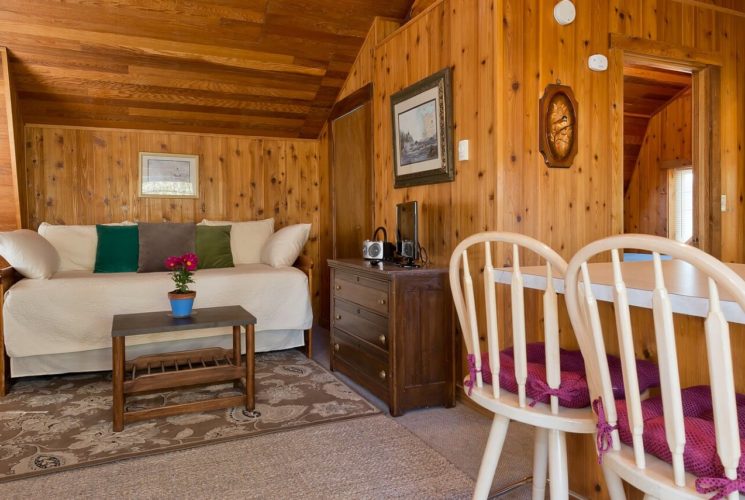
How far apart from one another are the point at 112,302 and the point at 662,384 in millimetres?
3261

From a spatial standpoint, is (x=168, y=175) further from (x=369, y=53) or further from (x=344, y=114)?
(x=369, y=53)

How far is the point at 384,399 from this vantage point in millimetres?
2750

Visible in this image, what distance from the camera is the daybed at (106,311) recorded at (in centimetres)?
312

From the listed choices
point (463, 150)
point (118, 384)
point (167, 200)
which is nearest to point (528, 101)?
point (463, 150)

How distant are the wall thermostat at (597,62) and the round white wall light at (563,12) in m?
0.24

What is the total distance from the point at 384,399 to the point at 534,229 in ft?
3.80

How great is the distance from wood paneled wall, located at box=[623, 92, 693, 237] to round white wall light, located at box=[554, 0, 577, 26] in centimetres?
338

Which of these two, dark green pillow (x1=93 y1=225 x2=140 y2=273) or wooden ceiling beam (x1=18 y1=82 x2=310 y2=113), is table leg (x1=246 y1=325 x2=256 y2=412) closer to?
dark green pillow (x1=93 y1=225 x2=140 y2=273)

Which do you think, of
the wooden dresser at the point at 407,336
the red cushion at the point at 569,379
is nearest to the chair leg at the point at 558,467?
the red cushion at the point at 569,379

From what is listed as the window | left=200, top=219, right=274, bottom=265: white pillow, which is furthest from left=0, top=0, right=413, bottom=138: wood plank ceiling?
the window

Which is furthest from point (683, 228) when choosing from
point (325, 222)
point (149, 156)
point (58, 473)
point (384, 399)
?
point (58, 473)

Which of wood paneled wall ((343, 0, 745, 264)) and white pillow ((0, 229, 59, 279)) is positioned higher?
wood paneled wall ((343, 0, 745, 264))

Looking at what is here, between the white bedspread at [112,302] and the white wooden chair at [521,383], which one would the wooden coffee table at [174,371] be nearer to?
the white bedspread at [112,302]

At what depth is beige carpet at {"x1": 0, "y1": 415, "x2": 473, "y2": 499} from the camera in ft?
6.14
